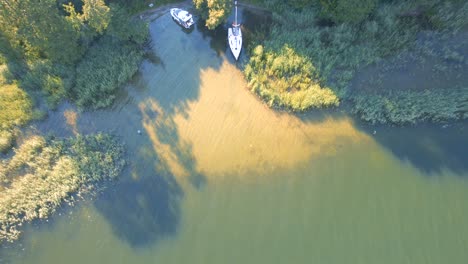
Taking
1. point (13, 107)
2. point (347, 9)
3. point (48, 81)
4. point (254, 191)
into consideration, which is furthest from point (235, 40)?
point (13, 107)

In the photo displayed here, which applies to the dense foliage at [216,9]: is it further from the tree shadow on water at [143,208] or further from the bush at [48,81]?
the tree shadow on water at [143,208]

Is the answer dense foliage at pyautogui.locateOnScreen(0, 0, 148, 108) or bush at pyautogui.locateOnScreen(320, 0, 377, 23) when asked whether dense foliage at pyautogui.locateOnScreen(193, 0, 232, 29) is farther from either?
bush at pyautogui.locateOnScreen(320, 0, 377, 23)

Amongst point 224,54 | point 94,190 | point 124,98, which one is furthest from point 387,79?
point 94,190

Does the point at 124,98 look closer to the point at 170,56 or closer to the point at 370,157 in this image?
the point at 170,56

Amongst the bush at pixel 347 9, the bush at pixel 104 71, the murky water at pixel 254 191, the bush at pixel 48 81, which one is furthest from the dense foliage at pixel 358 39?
the bush at pixel 48 81

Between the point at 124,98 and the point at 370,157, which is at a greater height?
the point at 124,98

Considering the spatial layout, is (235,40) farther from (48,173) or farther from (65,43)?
(48,173)

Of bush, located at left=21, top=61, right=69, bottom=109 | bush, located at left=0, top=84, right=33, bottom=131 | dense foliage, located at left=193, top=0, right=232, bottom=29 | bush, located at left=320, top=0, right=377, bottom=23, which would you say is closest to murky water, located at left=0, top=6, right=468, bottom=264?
bush, located at left=21, top=61, right=69, bottom=109
